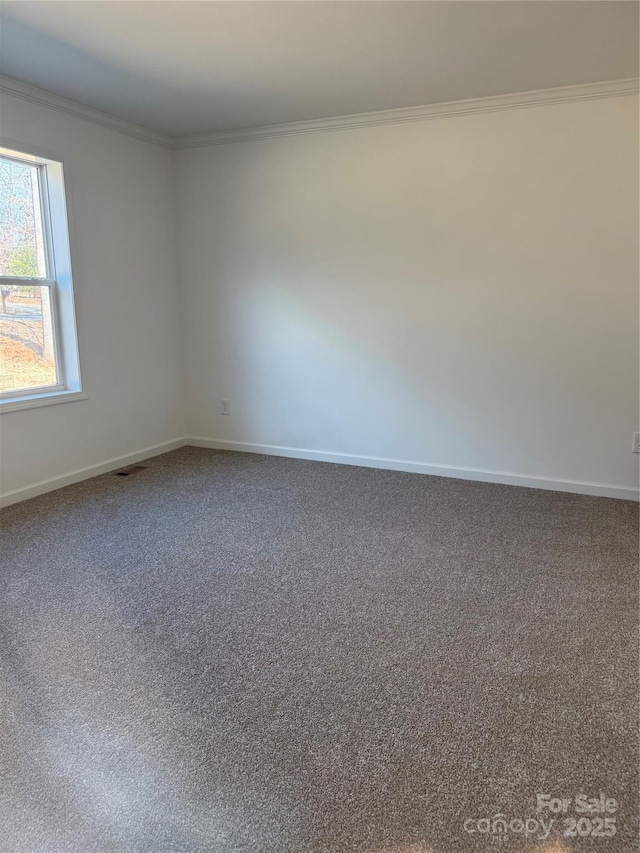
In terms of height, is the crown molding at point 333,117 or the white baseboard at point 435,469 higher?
the crown molding at point 333,117

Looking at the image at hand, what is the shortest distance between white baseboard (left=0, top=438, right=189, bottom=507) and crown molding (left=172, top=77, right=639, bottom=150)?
249cm

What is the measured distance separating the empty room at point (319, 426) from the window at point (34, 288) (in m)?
0.02

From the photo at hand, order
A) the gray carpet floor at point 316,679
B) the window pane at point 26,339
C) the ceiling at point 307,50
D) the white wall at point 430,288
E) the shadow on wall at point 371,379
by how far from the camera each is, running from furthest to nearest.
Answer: the shadow on wall at point 371,379
the window pane at point 26,339
the white wall at point 430,288
the ceiling at point 307,50
the gray carpet floor at point 316,679

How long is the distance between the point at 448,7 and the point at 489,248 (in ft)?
5.09

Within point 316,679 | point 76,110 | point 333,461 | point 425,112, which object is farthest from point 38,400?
point 425,112

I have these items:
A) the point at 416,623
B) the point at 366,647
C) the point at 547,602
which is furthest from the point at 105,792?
the point at 547,602

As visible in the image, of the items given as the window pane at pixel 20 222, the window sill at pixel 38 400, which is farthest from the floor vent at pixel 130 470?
the window pane at pixel 20 222

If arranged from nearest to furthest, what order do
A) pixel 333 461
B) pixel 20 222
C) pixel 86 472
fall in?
pixel 20 222 → pixel 86 472 → pixel 333 461

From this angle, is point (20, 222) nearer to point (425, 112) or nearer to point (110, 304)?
point (110, 304)

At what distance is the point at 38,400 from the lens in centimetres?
364

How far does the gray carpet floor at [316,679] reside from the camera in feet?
4.58

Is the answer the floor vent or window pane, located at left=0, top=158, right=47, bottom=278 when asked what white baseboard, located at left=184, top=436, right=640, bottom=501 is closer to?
the floor vent

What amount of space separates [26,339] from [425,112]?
3058mm

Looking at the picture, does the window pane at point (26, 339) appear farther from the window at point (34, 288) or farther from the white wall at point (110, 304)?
the white wall at point (110, 304)
